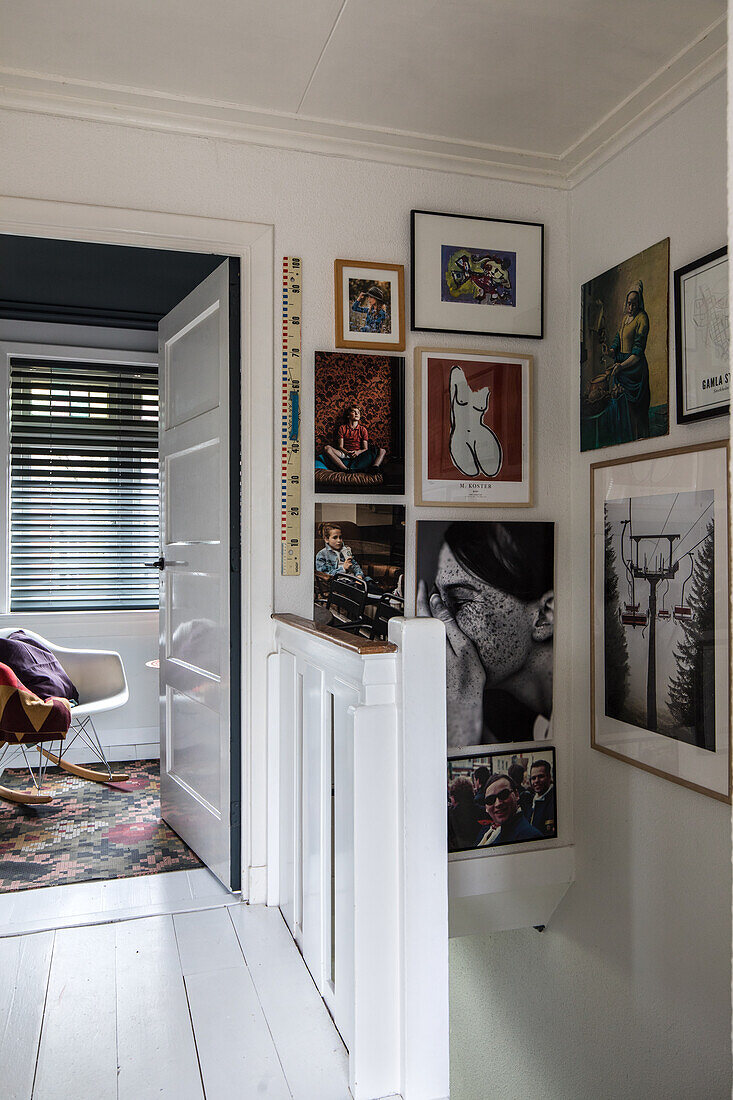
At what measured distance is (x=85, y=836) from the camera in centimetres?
315

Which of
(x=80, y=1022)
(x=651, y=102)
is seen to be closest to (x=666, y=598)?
(x=651, y=102)

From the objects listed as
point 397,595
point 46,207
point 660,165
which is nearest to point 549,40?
point 660,165

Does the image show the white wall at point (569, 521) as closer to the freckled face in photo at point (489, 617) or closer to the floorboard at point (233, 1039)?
→ the freckled face in photo at point (489, 617)

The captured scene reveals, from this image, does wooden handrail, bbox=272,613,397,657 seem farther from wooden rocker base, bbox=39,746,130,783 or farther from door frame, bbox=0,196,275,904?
wooden rocker base, bbox=39,746,130,783

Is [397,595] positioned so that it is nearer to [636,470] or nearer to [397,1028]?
[636,470]

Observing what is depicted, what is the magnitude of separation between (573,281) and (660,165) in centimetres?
53

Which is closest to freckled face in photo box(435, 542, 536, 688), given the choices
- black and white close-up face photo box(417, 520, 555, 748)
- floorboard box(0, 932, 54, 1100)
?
black and white close-up face photo box(417, 520, 555, 748)

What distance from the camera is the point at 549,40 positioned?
2.12m

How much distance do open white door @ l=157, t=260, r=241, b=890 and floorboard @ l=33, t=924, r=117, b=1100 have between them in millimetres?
503

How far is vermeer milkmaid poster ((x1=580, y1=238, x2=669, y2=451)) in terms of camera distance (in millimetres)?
2398

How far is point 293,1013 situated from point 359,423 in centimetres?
172

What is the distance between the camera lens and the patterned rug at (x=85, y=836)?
9.02 ft

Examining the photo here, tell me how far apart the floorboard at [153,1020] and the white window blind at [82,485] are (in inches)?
97.3

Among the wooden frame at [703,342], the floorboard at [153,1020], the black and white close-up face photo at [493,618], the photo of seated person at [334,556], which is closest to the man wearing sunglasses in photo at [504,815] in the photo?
the black and white close-up face photo at [493,618]
